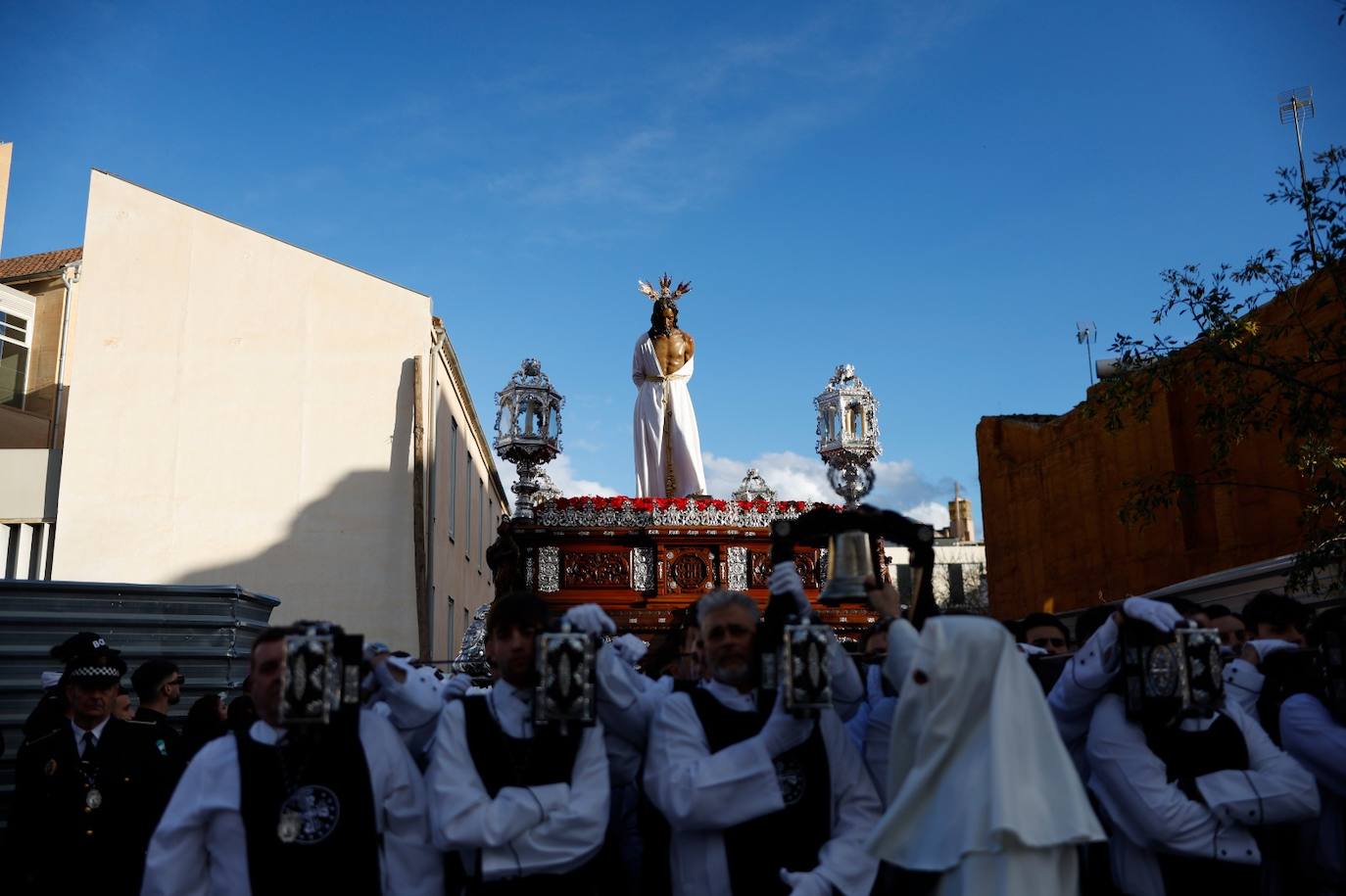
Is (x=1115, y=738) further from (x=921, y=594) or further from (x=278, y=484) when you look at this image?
(x=278, y=484)

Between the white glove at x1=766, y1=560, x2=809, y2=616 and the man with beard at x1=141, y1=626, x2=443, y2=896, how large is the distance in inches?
58.1

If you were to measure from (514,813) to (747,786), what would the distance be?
30.7 inches

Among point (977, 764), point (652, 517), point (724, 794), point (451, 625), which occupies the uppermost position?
point (652, 517)

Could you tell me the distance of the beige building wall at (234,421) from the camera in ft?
51.9

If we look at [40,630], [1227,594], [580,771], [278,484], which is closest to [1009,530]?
[1227,594]

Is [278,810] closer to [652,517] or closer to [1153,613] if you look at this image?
[1153,613]

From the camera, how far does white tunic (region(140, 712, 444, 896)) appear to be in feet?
11.5

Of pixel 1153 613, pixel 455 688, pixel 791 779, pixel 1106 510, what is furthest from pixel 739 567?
pixel 1106 510

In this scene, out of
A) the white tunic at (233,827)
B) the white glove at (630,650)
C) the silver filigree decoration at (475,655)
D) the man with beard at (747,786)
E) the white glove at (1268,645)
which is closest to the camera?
the white tunic at (233,827)

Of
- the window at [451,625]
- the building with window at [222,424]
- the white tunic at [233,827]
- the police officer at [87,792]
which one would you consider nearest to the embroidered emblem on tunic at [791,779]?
the white tunic at [233,827]

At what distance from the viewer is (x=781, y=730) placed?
3.76 metres

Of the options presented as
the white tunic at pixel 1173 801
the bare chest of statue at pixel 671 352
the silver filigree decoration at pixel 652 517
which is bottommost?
the white tunic at pixel 1173 801

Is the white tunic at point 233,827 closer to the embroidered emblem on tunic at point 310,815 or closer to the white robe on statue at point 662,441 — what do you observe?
the embroidered emblem on tunic at point 310,815

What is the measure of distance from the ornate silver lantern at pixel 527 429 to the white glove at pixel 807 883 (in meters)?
7.55
